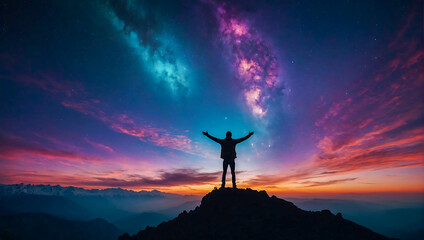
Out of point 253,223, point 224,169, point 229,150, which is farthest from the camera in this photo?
point 224,169

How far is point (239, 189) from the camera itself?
1362cm

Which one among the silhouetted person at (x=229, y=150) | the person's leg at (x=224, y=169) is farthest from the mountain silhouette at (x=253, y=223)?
the silhouetted person at (x=229, y=150)

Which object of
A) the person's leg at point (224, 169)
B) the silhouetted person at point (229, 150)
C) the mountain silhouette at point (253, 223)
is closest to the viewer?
the mountain silhouette at point (253, 223)

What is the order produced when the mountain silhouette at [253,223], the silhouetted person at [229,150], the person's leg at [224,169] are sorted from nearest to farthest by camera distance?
1. the mountain silhouette at [253,223]
2. the silhouetted person at [229,150]
3. the person's leg at [224,169]

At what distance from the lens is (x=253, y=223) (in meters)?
10.5

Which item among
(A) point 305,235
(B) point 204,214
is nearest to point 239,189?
(B) point 204,214

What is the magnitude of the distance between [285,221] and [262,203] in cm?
178

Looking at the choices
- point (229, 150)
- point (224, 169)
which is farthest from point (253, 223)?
point (229, 150)


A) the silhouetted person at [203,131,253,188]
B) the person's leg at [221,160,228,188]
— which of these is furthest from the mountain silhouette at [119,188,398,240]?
the silhouetted person at [203,131,253,188]

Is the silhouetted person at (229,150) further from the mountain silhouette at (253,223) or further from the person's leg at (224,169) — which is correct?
the mountain silhouette at (253,223)

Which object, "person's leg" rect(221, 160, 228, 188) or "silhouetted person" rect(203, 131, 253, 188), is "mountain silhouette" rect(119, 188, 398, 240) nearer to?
"person's leg" rect(221, 160, 228, 188)

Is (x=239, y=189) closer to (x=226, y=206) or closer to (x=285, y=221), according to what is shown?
(x=226, y=206)

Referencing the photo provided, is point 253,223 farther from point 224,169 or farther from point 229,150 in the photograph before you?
point 229,150

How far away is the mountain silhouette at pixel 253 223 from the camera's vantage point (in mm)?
9359
